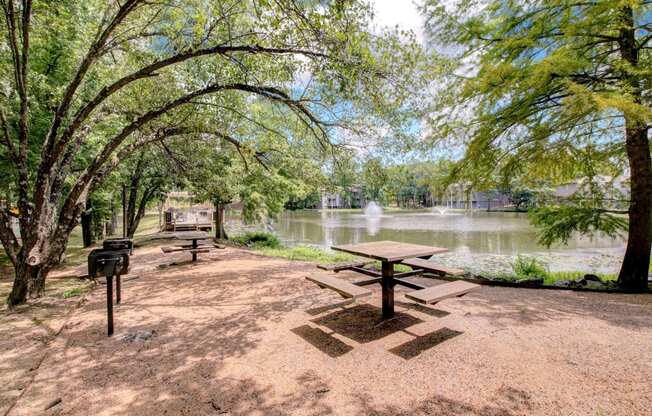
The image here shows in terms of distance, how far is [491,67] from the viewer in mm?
4637

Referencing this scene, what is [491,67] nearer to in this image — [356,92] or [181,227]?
[356,92]

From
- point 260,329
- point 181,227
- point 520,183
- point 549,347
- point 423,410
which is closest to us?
point 423,410

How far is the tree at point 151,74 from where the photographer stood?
3.50 meters

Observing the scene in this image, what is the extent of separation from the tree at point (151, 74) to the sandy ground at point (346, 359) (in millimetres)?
1697

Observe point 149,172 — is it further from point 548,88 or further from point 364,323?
point 548,88

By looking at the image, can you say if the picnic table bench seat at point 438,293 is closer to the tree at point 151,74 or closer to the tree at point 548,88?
the tree at point 151,74

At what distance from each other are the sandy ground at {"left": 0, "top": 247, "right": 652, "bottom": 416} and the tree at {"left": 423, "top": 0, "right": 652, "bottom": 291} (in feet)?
6.66

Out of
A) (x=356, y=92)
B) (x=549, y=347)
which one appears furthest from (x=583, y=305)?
(x=356, y=92)

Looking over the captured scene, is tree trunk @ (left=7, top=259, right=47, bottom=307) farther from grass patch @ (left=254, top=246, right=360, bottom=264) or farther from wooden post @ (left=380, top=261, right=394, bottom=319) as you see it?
grass patch @ (left=254, top=246, right=360, bottom=264)

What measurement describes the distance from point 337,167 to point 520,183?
11.6ft

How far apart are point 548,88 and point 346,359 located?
4845 millimetres

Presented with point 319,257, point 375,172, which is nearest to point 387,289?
point 375,172

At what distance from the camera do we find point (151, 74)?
3.87 m

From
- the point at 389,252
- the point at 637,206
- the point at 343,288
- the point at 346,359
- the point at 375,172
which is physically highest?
the point at 375,172
